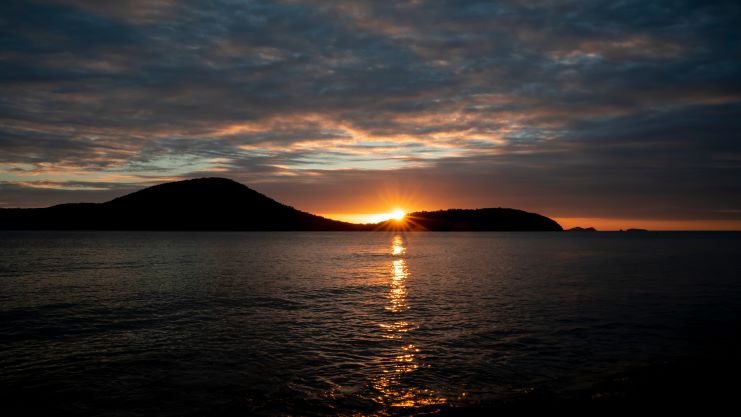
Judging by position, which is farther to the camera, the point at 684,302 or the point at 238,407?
the point at 684,302

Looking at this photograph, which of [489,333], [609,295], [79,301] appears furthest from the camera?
[609,295]

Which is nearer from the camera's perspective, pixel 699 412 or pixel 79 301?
pixel 699 412

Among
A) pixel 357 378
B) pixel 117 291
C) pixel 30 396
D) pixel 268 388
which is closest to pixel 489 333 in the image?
pixel 357 378

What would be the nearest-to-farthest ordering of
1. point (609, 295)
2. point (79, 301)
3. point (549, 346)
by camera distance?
point (549, 346) < point (79, 301) < point (609, 295)

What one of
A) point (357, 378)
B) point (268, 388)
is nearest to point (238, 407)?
point (268, 388)

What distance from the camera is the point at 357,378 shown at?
780 inches

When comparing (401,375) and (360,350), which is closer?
(401,375)

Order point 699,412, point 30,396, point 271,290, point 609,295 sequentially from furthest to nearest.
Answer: point 271,290
point 609,295
point 30,396
point 699,412

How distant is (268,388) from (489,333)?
49.2 ft

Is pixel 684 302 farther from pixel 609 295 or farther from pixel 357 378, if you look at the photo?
pixel 357 378

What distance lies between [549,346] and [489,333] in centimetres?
410

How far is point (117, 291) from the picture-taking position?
4738cm

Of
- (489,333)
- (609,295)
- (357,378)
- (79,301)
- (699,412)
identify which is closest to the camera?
(699,412)

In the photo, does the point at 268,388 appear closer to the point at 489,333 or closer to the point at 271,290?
the point at 489,333
